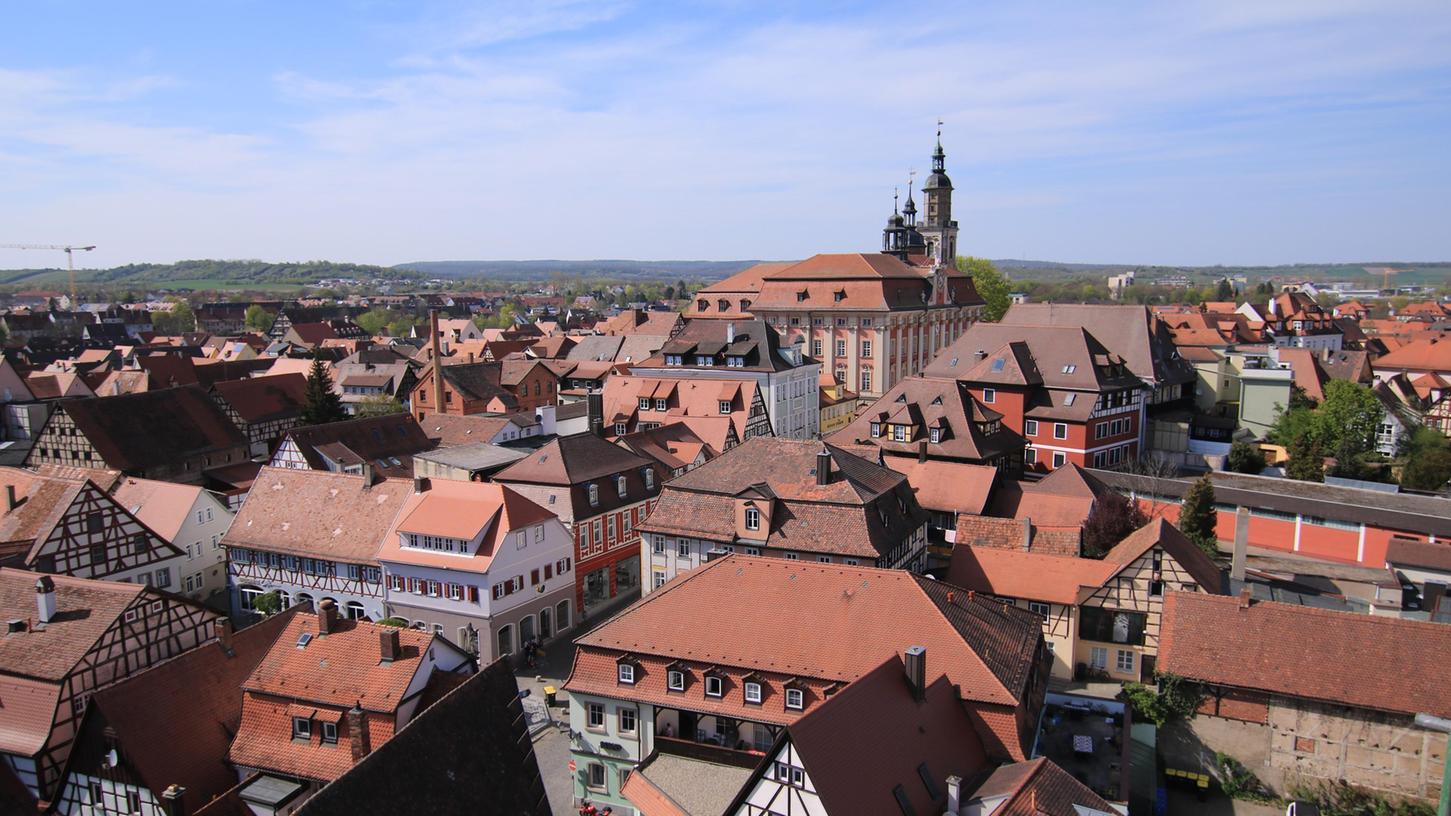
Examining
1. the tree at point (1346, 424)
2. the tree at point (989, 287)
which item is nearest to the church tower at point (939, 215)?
the tree at point (989, 287)

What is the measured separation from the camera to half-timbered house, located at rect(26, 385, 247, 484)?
175ft

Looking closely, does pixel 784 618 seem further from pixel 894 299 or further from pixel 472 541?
pixel 894 299

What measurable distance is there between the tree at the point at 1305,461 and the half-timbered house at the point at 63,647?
53617mm

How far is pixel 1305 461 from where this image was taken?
177 ft

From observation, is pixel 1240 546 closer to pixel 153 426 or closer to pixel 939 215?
pixel 153 426

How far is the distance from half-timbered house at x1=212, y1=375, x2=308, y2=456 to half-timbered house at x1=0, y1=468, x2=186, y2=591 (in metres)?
24.5

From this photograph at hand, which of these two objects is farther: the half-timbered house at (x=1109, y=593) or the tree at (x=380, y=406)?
the tree at (x=380, y=406)

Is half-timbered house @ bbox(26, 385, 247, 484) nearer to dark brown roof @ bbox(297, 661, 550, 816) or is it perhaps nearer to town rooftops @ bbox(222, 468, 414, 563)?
town rooftops @ bbox(222, 468, 414, 563)

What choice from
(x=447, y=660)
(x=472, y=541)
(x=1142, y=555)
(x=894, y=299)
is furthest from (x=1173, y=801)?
(x=894, y=299)

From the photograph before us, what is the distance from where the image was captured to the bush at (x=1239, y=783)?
2609cm

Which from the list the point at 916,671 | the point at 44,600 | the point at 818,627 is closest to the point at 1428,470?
the point at 818,627

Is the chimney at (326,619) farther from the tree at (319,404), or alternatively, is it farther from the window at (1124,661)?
the tree at (319,404)

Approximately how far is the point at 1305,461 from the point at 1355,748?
109 ft

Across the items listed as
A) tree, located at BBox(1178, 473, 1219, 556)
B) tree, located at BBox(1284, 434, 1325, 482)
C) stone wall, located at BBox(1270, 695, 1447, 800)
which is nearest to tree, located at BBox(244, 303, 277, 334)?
A: tree, located at BBox(1284, 434, 1325, 482)
